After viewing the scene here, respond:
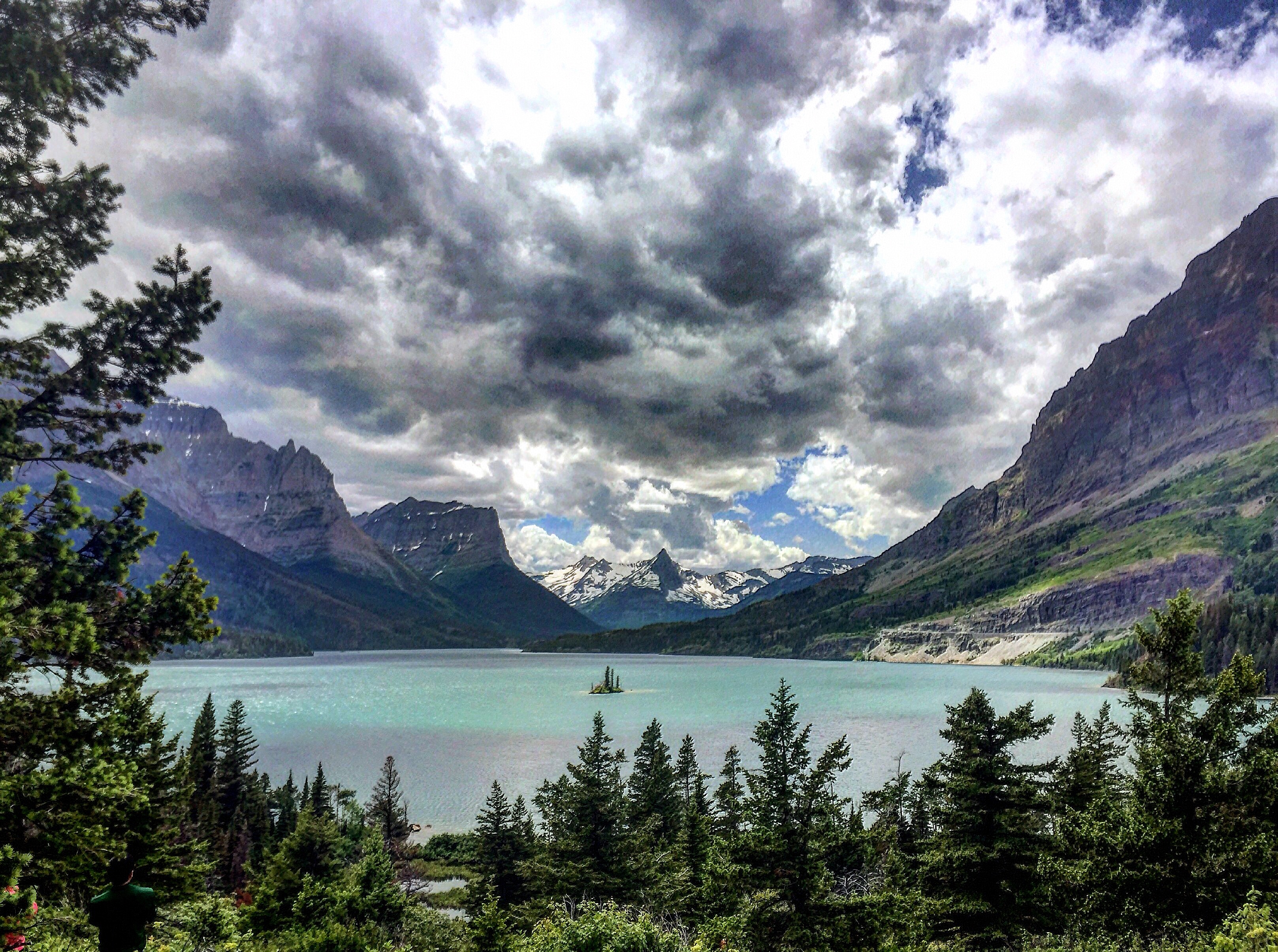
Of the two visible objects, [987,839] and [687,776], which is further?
[687,776]

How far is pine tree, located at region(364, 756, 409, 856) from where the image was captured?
208 feet

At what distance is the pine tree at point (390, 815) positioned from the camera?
63.4m

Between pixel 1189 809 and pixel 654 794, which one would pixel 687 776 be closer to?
pixel 654 794

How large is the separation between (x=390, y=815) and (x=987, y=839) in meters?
58.0

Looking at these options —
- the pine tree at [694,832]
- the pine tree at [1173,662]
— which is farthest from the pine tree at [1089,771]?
the pine tree at [694,832]

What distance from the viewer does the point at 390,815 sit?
64.1 m

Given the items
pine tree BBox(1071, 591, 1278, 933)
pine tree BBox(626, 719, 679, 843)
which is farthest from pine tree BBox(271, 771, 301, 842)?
pine tree BBox(1071, 591, 1278, 933)

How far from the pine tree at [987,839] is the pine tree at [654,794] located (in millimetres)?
31610

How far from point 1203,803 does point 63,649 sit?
26830 millimetres

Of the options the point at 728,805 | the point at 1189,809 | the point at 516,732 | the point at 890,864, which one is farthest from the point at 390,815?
the point at 516,732

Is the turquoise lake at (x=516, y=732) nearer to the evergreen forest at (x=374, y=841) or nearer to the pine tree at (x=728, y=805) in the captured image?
the pine tree at (x=728, y=805)

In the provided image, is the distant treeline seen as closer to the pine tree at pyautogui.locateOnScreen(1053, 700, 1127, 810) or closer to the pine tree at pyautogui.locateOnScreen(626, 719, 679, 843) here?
the pine tree at pyautogui.locateOnScreen(1053, 700, 1127, 810)

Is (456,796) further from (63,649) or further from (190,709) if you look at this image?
(190,709)

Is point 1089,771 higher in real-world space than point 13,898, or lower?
lower
